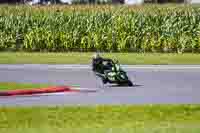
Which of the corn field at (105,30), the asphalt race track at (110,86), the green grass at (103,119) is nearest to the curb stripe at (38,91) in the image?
the asphalt race track at (110,86)

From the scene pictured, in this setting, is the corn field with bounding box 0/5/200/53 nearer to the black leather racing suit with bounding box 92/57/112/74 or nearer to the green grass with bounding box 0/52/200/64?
the green grass with bounding box 0/52/200/64

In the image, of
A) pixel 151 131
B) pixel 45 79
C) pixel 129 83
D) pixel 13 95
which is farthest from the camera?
pixel 45 79

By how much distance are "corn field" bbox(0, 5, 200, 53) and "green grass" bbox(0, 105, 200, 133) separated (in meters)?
19.9

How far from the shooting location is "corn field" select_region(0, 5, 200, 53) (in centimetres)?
3594

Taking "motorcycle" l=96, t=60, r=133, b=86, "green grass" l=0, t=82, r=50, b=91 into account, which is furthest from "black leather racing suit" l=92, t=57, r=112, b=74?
"green grass" l=0, t=82, r=50, b=91

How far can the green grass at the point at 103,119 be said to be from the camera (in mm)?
13008

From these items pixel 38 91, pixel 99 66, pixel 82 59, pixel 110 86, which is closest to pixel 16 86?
pixel 38 91

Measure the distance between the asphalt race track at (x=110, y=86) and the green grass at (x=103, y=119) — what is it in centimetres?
138

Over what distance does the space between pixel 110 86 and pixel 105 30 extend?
50.8 ft

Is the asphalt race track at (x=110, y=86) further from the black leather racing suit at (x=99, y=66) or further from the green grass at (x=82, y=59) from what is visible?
the green grass at (x=82, y=59)

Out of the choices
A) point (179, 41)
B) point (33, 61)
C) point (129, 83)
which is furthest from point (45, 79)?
point (179, 41)

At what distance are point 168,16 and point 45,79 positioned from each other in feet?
48.5

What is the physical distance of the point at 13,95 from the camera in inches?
747

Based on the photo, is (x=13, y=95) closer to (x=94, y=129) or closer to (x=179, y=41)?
(x=94, y=129)
